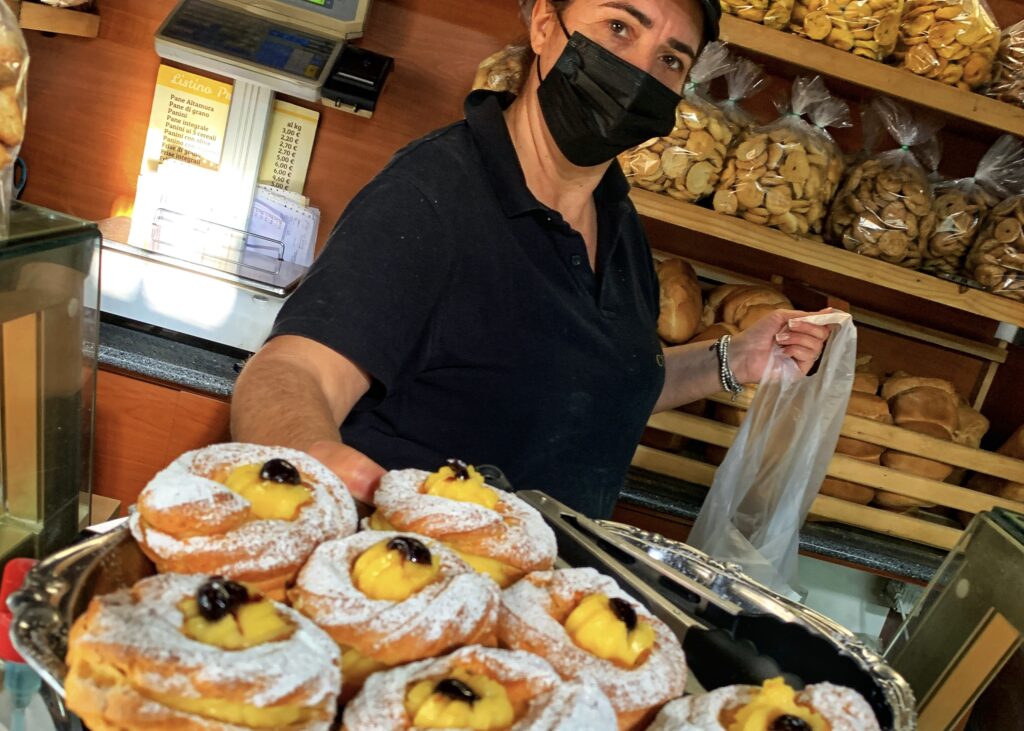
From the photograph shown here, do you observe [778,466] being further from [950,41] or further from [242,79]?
[242,79]

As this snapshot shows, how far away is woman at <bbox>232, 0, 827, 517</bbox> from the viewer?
3.91 ft

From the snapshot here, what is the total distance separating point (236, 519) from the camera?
68cm

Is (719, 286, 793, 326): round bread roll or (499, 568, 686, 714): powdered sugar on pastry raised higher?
(499, 568, 686, 714): powdered sugar on pastry

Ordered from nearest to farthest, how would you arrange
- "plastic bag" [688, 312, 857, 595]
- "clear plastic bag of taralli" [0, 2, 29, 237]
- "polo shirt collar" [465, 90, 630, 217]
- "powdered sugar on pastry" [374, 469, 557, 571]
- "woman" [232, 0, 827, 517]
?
"powdered sugar on pastry" [374, 469, 557, 571] → "clear plastic bag of taralli" [0, 2, 29, 237] → "woman" [232, 0, 827, 517] → "polo shirt collar" [465, 90, 630, 217] → "plastic bag" [688, 312, 857, 595]

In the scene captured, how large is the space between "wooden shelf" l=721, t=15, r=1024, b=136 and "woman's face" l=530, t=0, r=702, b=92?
1.98 feet

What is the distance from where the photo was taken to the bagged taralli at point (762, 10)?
2.04m

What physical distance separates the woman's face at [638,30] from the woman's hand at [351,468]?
0.89 m

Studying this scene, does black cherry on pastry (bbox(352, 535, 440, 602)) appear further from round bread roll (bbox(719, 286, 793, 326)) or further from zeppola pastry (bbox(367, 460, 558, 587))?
round bread roll (bbox(719, 286, 793, 326))

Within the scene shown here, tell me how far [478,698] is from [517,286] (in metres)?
0.89

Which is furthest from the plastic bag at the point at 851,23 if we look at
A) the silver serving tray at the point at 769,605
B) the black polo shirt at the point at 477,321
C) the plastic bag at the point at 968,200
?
the silver serving tray at the point at 769,605

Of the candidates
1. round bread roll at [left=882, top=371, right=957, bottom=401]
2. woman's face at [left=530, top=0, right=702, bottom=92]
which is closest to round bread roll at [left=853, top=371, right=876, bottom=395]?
round bread roll at [left=882, top=371, right=957, bottom=401]

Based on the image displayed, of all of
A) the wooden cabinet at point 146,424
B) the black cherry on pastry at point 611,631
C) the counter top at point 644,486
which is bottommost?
the wooden cabinet at point 146,424

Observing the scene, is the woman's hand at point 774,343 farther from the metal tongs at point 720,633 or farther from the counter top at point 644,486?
the metal tongs at point 720,633

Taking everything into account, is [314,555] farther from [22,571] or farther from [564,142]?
[564,142]
